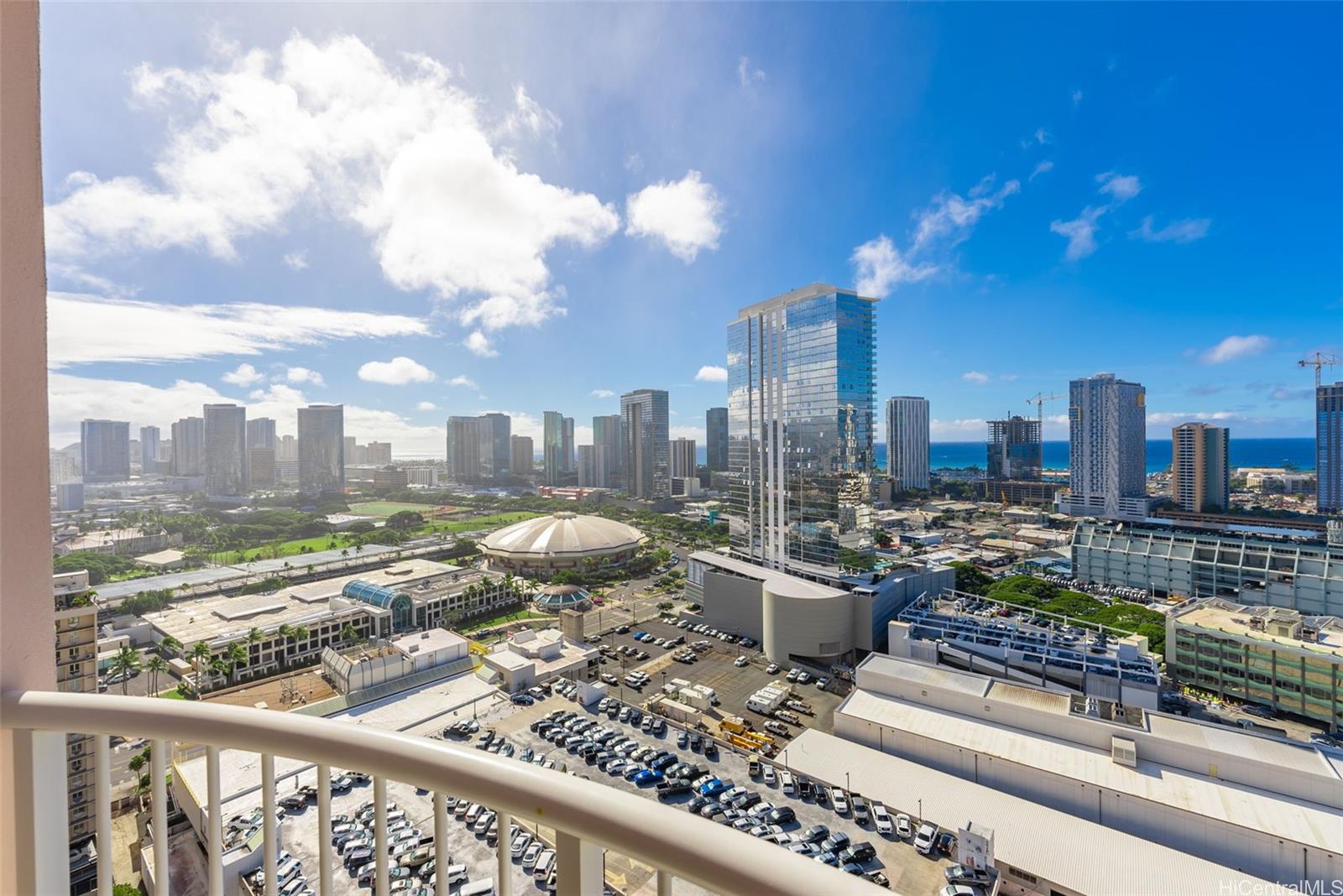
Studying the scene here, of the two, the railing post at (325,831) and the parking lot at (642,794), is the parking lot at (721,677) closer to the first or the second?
the parking lot at (642,794)

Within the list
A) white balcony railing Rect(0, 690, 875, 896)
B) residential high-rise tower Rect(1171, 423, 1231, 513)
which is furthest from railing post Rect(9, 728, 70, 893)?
residential high-rise tower Rect(1171, 423, 1231, 513)

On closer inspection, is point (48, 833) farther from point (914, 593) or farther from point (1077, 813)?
point (914, 593)

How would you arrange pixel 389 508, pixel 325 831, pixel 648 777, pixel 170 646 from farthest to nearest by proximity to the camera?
1. pixel 389 508
2. pixel 170 646
3. pixel 648 777
4. pixel 325 831

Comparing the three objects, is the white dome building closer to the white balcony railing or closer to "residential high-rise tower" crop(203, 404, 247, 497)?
"residential high-rise tower" crop(203, 404, 247, 497)

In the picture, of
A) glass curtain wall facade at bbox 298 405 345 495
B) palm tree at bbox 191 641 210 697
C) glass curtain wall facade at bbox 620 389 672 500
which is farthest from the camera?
glass curtain wall facade at bbox 620 389 672 500

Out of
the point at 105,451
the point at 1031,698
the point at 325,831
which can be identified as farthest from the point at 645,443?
the point at 325,831

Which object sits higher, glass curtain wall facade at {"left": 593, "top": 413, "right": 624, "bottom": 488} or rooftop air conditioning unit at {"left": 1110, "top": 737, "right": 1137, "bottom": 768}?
glass curtain wall facade at {"left": 593, "top": 413, "right": 624, "bottom": 488}

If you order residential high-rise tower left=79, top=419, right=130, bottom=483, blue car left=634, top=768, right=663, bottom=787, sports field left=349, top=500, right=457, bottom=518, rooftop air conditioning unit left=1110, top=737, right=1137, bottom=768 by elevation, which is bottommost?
blue car left=634, top=768, right=663, bottom=787

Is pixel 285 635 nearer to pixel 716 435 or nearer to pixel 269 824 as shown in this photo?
pixel 269 824
